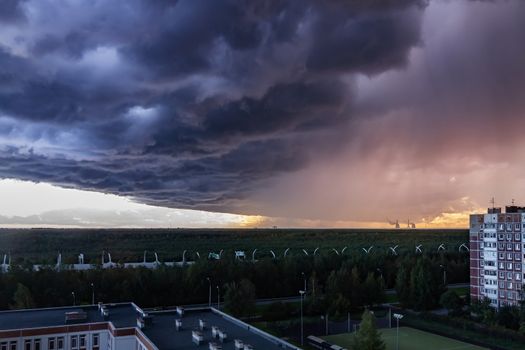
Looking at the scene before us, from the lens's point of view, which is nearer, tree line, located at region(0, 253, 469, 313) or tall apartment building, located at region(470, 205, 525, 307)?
tall apartment building, located at region(470, 205, 525, 307)

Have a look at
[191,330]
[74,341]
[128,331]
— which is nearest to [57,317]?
[74,341]

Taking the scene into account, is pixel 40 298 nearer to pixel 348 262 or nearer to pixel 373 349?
pixel 373 349

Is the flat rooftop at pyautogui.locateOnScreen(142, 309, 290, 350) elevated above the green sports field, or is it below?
above

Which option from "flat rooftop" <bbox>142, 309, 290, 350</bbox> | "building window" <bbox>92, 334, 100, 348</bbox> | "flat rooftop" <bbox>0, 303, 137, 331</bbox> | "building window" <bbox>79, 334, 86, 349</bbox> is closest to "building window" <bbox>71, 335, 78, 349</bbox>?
"building window" <bbox>79, 334, 86, 349</bbox>

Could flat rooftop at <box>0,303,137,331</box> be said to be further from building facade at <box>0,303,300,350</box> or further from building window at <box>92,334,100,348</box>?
building window at <box>92,334,100,348</box>

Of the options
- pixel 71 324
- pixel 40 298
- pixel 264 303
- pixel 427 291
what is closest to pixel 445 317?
pixel 427 291

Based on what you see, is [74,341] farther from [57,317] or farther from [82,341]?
[57,317]

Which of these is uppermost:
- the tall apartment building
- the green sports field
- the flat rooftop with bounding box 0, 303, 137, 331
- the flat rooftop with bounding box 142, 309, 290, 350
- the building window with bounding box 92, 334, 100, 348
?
the tall apartment building
